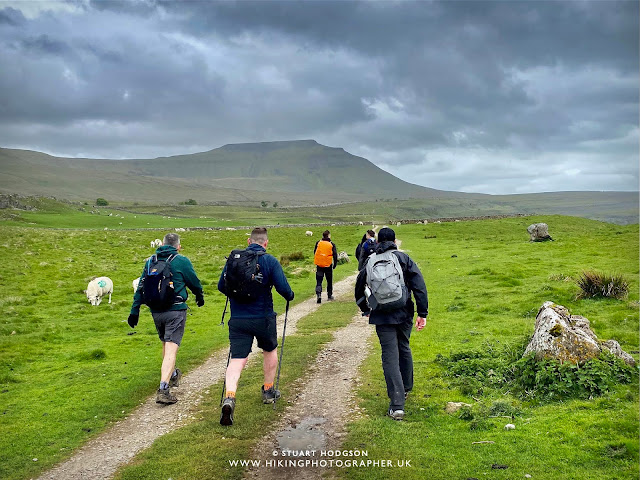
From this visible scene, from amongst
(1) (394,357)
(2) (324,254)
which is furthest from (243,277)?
(2) (324,254)

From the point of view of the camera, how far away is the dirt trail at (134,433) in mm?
7262

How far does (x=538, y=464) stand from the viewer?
654 centimetres

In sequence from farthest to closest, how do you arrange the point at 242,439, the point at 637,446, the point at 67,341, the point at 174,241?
the point at 67,341
the point at 174,241
the point at 242,439
the point at 637,446

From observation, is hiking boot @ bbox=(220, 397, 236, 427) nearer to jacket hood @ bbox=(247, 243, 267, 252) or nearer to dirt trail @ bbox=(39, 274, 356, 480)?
dirt trail @ bbox=(39, 274, 356, 480)

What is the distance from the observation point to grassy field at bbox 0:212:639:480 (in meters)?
6.90

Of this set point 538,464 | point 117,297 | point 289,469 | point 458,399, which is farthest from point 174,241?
point 117,297

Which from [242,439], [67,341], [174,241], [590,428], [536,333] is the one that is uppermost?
[174,241]

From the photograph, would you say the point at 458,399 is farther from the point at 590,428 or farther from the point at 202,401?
the point at 202,401

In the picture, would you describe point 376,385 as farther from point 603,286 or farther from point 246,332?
point 603,286

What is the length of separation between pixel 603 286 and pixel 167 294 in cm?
1571

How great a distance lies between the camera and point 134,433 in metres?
8.57

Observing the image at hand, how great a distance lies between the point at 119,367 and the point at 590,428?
10934 mm

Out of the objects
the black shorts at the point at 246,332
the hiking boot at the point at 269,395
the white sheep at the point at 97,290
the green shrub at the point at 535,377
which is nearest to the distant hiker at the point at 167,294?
the black shorts at the point at 246,332

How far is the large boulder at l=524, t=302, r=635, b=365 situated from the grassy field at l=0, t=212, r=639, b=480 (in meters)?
0.88
